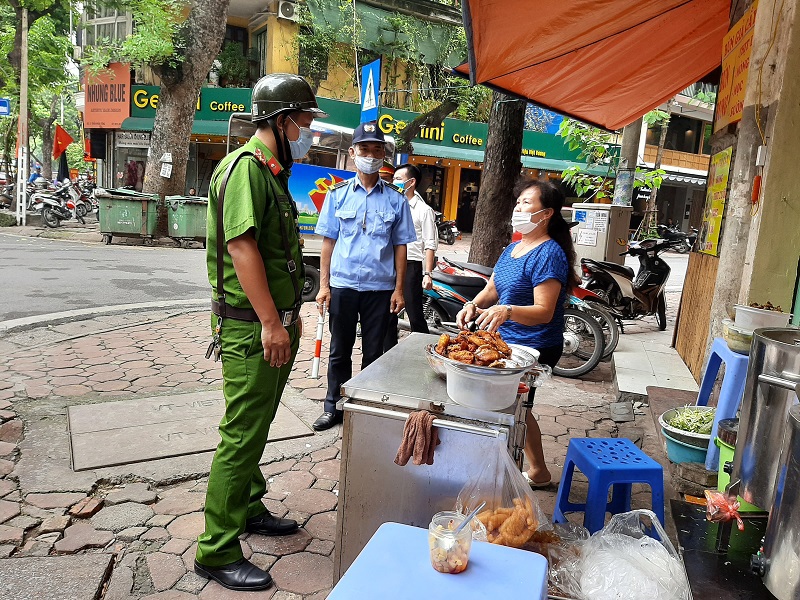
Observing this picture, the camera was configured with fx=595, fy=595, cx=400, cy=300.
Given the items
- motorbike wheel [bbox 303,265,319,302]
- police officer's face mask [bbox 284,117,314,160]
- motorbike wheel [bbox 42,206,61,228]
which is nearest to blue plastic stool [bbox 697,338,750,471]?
police officer's face mask [bbox 284,117,314,160]

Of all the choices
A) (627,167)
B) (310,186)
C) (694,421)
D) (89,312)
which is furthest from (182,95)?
(694,421)

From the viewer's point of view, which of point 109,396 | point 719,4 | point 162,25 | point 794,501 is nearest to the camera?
point 794,501

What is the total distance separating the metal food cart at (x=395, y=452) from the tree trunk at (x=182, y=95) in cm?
1300

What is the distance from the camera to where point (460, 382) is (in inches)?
81.8

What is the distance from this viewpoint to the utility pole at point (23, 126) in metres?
13.9

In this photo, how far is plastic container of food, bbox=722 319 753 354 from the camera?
2839 mm

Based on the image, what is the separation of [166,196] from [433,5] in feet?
32.1

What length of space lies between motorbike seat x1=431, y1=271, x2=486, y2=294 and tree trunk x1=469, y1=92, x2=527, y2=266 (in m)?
1.23

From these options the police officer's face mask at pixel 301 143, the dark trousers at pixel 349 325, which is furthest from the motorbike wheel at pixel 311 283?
the police officer's face mask at pixel 301 143

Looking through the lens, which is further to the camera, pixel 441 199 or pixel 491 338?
pixel 441 199

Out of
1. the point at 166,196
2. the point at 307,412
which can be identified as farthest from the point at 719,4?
the point at 166,196

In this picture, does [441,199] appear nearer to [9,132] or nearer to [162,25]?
[162,25]

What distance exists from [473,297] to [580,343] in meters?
1.26

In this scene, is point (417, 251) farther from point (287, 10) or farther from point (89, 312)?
point (287, 10)
